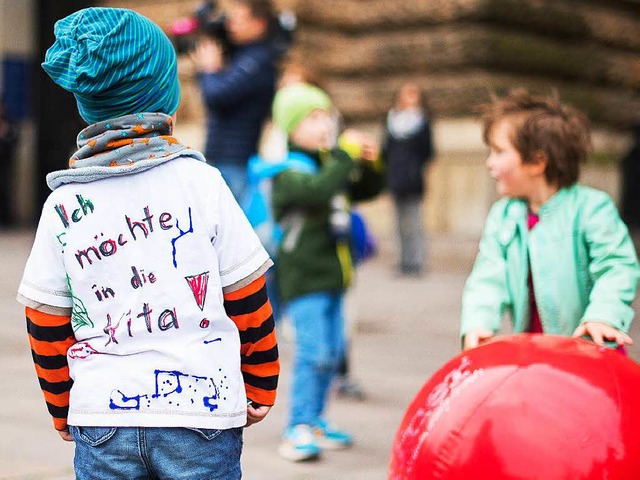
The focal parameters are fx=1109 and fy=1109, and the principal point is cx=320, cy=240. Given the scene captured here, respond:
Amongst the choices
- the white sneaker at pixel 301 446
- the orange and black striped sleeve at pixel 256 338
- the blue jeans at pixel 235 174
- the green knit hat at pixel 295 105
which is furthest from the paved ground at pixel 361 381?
the orange and black striped sleeve at pixel 256 338

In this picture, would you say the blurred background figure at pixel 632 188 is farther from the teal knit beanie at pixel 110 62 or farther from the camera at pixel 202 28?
the teal knit beanie at pixel 110 62

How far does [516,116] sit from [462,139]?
925cm

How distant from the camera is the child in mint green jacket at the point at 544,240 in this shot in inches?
127

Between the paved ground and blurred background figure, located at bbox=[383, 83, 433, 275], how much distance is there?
0.54 meters

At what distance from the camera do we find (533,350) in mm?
2666

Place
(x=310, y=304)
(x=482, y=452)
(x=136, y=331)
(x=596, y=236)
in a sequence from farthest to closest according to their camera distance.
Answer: (x=310, y=304) < (x=596, y=236) < (x=482, y=452) < (x=136, y=331)

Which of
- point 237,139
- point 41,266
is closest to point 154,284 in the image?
point 41,266

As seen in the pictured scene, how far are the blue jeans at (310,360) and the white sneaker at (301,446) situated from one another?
0.14 ft

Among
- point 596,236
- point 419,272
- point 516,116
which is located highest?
point 516,116

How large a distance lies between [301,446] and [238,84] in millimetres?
2828

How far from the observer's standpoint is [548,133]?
3402mm

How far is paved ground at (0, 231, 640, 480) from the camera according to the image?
4.37 meters

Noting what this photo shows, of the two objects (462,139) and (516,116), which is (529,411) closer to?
(516,116)

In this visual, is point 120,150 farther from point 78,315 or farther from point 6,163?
point 6,163
